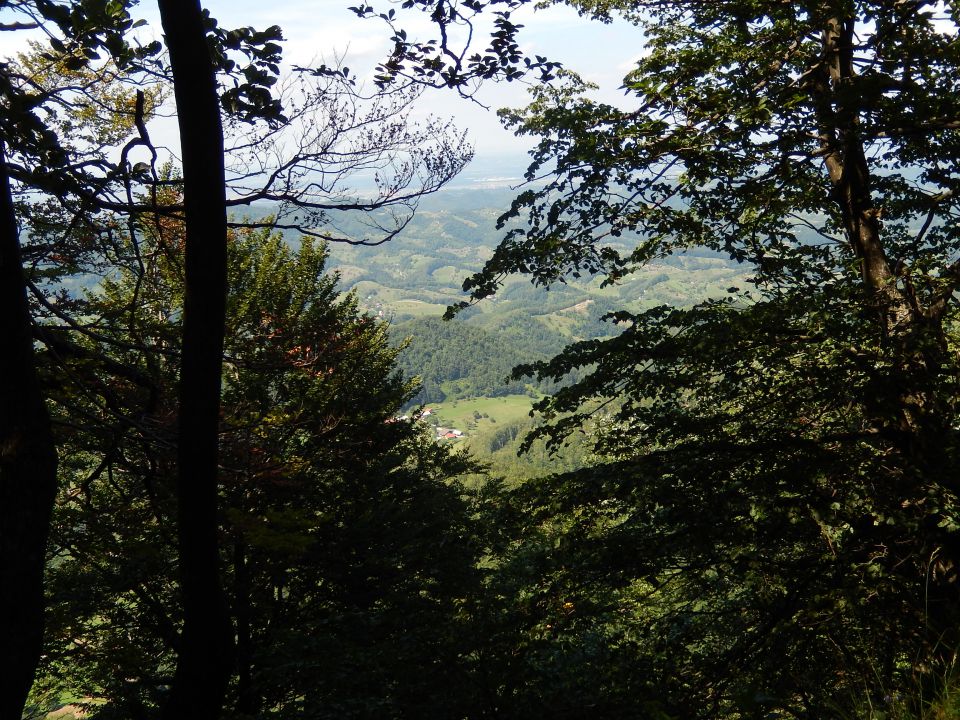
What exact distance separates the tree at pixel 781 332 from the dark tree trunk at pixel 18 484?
145 inches

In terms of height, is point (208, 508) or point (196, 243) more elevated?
point (196, 243)

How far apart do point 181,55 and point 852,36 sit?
5865mm

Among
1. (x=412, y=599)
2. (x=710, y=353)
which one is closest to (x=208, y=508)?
(x=710, y=353)

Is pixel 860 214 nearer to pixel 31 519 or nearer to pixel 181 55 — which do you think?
pixel 181 55

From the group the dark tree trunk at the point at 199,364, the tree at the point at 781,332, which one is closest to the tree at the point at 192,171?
the dark tree trunk at the point at 199,364

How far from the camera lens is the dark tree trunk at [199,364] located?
2250mm

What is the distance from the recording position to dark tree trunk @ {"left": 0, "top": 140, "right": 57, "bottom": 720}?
6.81 feet

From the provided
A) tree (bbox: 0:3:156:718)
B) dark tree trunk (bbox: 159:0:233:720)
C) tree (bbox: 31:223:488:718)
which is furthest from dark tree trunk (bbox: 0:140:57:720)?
tree (bbox: 31:223:488:718)

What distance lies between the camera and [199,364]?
2.40m

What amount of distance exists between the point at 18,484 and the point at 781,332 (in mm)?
5144

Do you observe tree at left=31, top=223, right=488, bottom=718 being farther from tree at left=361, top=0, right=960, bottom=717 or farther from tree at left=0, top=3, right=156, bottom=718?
tree at left=361, top=0, right=960, bottom=717

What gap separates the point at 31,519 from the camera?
2164 millimetres

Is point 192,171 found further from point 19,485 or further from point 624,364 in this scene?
point 624,364

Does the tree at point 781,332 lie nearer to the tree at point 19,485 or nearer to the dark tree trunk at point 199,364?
the dark tree trunk at point 199,364
